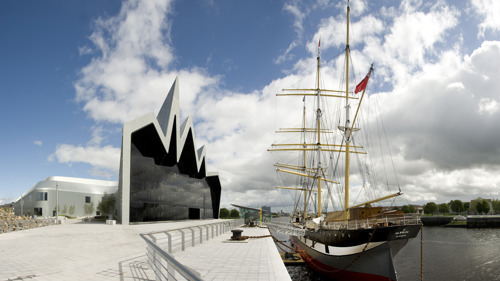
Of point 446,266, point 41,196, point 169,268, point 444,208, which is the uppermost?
point 169,268

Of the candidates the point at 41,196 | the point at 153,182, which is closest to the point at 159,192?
the point at 153,182

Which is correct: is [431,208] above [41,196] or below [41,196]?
below

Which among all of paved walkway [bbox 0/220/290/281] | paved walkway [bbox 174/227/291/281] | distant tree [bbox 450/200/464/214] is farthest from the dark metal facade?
distant tree [bbox 450/200/464/214]

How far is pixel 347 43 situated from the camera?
3080cm

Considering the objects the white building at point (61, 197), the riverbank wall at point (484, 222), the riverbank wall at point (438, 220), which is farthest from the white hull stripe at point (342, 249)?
the riverbank wall at point (438, 220)

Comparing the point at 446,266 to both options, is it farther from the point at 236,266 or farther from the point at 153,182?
the point at 153,182

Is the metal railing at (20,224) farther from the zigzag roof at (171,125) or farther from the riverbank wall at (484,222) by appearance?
the riverbank wall at (484,222)

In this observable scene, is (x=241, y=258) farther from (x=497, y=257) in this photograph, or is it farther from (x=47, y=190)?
(x=47, y=190)

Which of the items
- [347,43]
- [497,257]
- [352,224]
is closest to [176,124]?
[347,43]

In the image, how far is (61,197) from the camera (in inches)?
2542

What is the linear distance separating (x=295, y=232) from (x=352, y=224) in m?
11.8

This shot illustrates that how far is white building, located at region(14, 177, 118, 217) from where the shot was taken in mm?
62000

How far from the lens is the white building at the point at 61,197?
62.0 metres

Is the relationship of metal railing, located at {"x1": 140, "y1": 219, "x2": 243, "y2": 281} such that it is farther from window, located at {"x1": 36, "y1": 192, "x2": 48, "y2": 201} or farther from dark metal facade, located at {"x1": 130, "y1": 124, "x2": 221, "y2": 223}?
window, located at {"x1": 36, "y1": 192, "x2": 48, "y2": 201}
